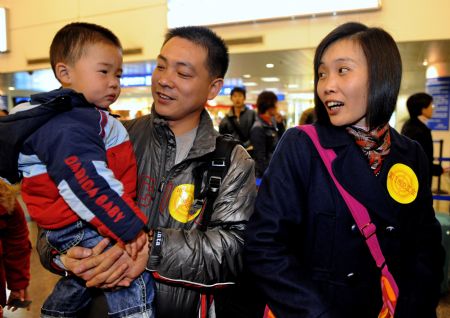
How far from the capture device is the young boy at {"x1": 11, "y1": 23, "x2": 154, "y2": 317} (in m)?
1.20

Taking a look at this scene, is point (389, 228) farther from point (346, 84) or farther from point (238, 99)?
point (238, 99)

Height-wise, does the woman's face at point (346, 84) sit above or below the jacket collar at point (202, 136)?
above

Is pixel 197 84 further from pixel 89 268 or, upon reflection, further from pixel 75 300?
pixel 75 300

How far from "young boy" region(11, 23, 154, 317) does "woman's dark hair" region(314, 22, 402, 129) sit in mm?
912

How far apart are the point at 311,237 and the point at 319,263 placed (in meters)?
0.09

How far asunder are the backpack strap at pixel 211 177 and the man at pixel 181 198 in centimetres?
2

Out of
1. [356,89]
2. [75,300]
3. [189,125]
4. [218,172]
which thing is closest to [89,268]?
[75,300]

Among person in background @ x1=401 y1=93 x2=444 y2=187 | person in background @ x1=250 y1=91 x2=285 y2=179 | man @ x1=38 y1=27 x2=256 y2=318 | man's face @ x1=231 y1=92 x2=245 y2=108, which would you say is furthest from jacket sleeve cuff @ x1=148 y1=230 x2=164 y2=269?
man's face @ x1=231 y1=92 x2=245 y2=108

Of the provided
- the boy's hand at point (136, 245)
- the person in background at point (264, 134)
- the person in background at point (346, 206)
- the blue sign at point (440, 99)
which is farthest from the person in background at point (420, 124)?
the blue sign at point (440, 99)

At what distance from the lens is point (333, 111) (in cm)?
140

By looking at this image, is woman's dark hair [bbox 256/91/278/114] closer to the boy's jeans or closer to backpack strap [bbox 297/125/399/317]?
backpack strap [bbox 297/125/399/317]

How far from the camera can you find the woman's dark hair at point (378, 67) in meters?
1.36

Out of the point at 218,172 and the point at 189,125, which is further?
the point at 189,125

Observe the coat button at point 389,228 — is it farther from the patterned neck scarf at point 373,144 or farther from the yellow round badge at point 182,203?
the yellow round badge at point 182,203
